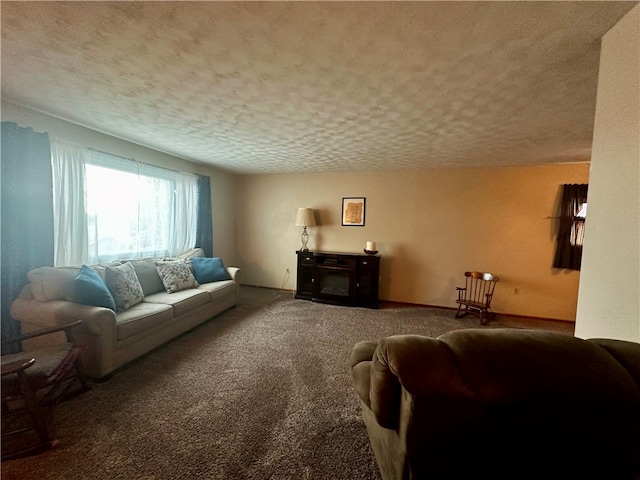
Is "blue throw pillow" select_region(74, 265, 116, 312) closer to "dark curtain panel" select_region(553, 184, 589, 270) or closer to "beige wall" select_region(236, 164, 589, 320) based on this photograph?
"beige wall" select_region(236, 164, 589, 320)

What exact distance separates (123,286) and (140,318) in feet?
1.63

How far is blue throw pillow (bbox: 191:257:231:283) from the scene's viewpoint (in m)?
3.70

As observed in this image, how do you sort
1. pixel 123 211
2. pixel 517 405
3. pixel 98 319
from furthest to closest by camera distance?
pixel 123 211 → pixel 98 319 → pixel 517 405

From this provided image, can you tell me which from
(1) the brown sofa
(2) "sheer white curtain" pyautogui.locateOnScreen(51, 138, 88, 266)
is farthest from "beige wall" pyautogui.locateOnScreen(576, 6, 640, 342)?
(2) "sheer white curtain" pyautogui.locateOnScreen(51, 138, 88, 266)

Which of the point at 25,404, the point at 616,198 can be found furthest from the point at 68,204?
the point at 616,198

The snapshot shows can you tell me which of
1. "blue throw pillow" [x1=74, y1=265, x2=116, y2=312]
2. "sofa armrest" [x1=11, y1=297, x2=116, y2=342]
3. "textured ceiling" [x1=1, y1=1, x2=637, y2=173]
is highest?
"textured ceiling" [x1=1, y1=1, x2=637, y2=173]

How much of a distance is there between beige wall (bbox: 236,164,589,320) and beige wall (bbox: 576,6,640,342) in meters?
3.01

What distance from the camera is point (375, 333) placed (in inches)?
127

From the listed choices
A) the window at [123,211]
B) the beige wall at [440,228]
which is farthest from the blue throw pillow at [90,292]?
the beige wall at [440,228]

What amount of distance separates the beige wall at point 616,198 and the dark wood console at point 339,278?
2926mm

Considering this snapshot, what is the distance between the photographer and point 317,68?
1.59 m

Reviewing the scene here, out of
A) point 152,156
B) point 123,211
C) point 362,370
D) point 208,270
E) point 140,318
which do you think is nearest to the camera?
point 362,370

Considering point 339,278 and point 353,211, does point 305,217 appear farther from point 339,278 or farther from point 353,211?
point 339,278

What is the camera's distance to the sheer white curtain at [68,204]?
261 cm
